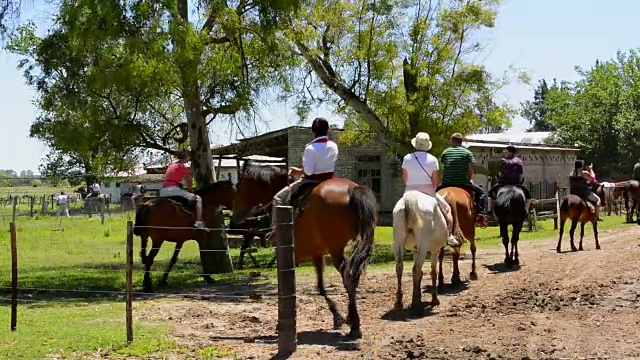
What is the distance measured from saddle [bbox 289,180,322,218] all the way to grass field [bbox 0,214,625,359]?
1.95m

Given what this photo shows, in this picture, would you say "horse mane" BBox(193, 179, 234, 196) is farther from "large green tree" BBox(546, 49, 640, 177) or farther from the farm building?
"large green tree" BBox(546, 49, 640, 177)

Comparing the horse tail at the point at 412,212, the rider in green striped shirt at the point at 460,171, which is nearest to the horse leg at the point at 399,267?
the horse tail at the point at 412,212

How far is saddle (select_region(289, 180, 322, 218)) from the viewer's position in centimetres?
930

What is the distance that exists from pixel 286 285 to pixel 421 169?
3.19 m

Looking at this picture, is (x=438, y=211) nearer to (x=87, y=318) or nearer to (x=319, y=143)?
(x=319, y=143)

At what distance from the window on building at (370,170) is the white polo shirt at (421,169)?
75.7ft

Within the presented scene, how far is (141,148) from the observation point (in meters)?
18.0

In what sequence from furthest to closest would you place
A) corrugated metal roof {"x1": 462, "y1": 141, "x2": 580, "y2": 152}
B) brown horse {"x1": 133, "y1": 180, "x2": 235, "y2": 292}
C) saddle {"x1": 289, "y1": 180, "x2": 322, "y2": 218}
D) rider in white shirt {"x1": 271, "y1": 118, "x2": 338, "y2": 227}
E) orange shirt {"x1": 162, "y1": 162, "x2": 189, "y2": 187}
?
corrugated metal roof {"x1": 462, "y1": 141, "x2": 580, "y2": 152}, brown horse {"x1": 133, "y1": 180, "x2": 235, "y2": 292}, orange shirt {"x1": 162, "y1": 162, "x2": 189, "y2": 187}, rider in white shirt {"x1": 271, "y1": 118, "x2": 338, "y2": 227}, saddle {"x1": 289, "y1": 180, "x2": 322, "y2": 218}

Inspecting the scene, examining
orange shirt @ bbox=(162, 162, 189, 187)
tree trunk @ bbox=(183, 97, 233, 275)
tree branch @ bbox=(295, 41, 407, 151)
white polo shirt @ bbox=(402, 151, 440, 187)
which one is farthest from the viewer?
tree branch @ bbox=(295, 41, 407, 151)

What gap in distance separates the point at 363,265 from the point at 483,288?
372 cm

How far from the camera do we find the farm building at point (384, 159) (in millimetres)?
29984

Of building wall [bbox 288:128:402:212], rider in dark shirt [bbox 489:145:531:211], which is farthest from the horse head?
building wall [bbox 288:128:402:212]

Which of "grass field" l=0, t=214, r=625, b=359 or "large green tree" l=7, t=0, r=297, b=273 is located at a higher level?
"large green tree" l=7, t=0, r=297, b=273

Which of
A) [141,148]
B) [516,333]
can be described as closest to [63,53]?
[141,148]
